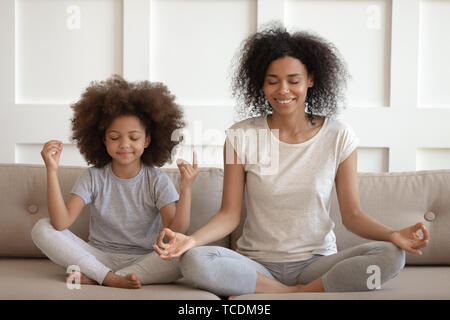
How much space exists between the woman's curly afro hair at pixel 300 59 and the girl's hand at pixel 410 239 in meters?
0.48

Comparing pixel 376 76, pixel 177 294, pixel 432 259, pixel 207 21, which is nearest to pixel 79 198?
pixel 177 294

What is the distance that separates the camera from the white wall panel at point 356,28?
2.33 meters

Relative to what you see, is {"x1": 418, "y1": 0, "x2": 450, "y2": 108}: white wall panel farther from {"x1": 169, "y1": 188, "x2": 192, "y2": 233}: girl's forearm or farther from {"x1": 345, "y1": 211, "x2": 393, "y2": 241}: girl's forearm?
{"x1": 169, "y1": 188, "x2": 192, "y2": 233}: girl's forearm

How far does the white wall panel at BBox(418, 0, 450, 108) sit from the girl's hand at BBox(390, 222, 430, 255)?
106cm

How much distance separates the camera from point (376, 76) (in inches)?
92.3

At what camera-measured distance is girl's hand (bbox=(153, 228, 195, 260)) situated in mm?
1435

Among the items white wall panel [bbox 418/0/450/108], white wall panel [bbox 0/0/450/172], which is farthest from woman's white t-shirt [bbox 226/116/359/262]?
white wall panel [bbox 418/0/450/108]

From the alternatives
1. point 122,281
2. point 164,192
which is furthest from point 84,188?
point 122,281

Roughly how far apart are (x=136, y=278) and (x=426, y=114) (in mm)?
1460

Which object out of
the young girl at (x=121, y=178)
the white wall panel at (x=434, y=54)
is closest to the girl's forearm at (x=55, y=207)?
the young girl at (x=121, y=178)

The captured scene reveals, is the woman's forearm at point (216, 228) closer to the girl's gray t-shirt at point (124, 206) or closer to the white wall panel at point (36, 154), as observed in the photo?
the girl's gray t-shirt at point (124, 206)

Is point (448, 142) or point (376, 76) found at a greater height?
point (376, 76)

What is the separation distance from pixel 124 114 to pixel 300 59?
22.6 inches

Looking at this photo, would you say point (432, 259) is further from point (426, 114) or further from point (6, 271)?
point (6, 271)
